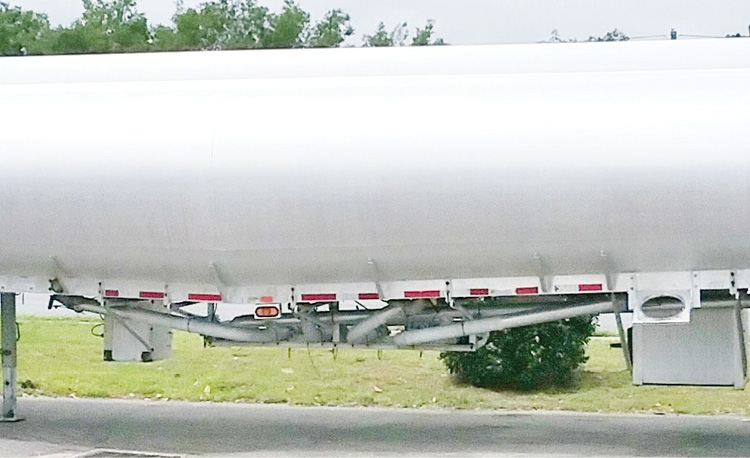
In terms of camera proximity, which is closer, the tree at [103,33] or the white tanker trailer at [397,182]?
the white tanker trailer at [397,182]

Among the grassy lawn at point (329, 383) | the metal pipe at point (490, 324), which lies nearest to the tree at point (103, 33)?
the grassy lawn at point (329, 383)

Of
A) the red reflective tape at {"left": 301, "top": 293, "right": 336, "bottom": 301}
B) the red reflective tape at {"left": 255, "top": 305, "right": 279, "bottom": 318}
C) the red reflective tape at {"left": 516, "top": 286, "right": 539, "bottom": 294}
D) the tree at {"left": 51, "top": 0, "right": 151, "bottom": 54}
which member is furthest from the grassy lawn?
the tree at {"left": 51, "top": 0, "right": 151, "bottom": 54}

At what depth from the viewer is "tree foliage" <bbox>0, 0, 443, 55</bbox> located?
34469mm

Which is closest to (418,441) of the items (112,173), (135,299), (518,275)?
(518,275)

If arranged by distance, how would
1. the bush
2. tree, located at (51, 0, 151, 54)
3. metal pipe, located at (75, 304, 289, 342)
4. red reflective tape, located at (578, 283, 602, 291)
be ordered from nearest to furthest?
red reflective tape, located at (578, 283, 602, 291), metal pipe, located at (75, 304, 289, 342), the bush, tree, located at (51, 0, 151, 54)

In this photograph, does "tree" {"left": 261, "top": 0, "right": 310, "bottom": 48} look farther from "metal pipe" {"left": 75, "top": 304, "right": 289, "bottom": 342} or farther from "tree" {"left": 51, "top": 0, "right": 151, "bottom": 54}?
"metal pipe" {"left": 75, "top": 304, "right": 289, "bottom": 342}

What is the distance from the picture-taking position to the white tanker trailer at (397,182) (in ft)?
28.5

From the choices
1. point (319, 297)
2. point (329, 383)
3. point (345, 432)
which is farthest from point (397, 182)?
point (329, 383)

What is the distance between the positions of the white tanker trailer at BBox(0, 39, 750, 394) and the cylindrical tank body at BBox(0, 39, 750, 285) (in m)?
0.02

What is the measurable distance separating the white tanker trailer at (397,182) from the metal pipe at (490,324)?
0.02 m

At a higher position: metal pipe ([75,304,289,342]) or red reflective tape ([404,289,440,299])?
red reflective tape ([404,289,440,299])

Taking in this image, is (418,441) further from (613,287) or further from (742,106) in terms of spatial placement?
(742,106)

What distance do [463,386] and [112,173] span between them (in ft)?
19.1

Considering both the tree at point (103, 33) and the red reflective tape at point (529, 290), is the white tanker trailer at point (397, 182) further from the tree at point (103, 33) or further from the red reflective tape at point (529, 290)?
the tree at point (103, 33)
